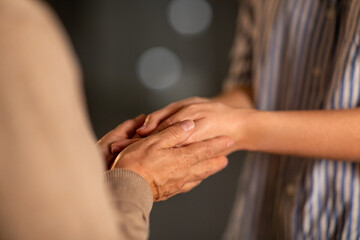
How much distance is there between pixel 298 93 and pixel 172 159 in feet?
1.41

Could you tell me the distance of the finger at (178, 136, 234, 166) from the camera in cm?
79

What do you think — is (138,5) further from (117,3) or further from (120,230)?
(120,230)

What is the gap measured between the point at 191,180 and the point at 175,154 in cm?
8

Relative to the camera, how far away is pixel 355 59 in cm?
87

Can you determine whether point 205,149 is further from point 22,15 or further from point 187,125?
point 22,15

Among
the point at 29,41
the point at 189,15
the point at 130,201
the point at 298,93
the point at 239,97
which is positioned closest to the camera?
the point at 29,41

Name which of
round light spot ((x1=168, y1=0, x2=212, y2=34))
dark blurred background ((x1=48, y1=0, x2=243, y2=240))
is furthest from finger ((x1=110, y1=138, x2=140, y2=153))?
round light spot ((x1=168, y1=0, x2=212, y2=34))

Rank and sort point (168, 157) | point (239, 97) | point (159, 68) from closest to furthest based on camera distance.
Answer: point (168, 157) → point (239, 97) → point (159, 68)

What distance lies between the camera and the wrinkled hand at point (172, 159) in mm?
725

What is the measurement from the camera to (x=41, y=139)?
0.39 metres

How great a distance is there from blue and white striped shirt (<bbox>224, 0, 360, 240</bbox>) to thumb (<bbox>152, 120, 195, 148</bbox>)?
1.04 feet

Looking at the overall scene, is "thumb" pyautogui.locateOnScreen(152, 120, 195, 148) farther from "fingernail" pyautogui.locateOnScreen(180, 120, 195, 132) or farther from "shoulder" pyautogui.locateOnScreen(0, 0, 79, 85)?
"shoulder" pyautogui.locateOnScreen(0, 0, 79, 85)

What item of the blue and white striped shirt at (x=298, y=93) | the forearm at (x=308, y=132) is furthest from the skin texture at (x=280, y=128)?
the blue and white striped shirt at (x=298, y=93)

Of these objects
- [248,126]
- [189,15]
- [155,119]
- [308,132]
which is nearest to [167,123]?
[155,119]
